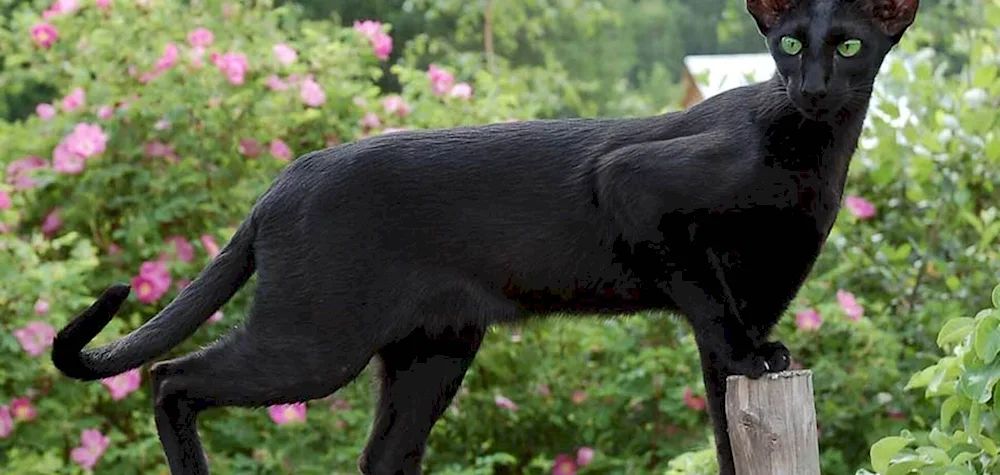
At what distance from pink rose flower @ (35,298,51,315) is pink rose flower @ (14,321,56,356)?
3cm

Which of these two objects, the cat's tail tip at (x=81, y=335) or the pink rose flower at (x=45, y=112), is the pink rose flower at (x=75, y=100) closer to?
the pink rose flower at (x=45, y=112)

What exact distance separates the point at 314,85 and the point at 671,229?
214cm

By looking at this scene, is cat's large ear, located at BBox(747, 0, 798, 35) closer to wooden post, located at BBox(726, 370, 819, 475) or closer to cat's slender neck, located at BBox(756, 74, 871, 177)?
cat's slender neck, located at BBox(756, 74, 871, 177)

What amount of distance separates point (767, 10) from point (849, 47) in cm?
14

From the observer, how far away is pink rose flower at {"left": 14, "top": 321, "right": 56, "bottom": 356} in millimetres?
3533

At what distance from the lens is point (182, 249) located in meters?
3.91

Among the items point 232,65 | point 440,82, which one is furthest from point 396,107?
point 232,65

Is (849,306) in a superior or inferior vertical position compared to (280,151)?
inferior

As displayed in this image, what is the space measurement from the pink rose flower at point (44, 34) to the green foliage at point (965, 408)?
2.91 m

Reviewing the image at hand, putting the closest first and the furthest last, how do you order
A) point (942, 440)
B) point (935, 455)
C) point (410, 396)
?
point (935, 455)
point (942, 440)
point (410, 396)

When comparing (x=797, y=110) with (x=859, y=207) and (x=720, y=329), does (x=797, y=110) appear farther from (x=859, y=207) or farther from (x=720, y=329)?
(x=859, y=207)

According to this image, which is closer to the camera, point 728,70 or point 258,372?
point 258,372

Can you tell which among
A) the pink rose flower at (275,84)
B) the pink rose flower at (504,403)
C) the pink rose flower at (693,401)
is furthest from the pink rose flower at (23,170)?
the pink rose flower at (693,401)

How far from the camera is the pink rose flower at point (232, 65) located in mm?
3986
